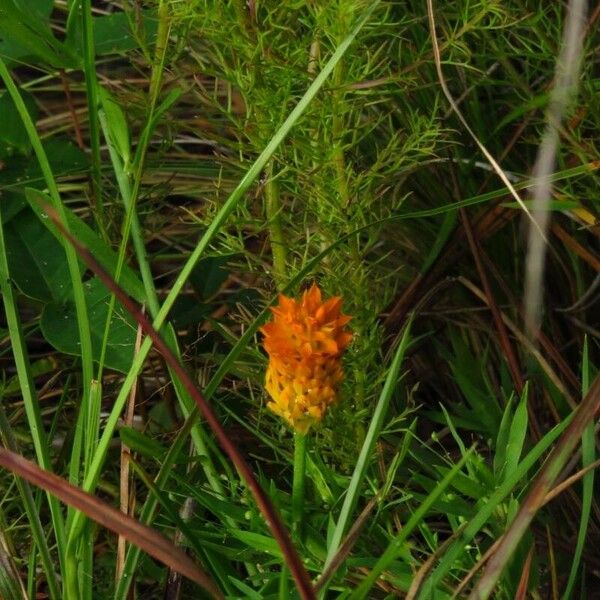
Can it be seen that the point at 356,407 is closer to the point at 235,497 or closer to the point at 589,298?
the point at 235,497

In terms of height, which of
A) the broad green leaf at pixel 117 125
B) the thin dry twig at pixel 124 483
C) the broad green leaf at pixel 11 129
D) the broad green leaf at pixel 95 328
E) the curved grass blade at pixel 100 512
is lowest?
the thin dry twig at pixel 124 483

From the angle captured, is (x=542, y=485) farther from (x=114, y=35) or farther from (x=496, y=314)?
(x=114, y=35)

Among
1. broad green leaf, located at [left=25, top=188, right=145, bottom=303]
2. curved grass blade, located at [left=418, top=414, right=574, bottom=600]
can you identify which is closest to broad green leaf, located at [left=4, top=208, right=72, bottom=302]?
broad green leaf, located at [left=25, top=188, right=145, bottom=303]

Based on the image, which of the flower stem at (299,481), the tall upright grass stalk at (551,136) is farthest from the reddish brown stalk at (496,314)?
the flower stem at (299,481)

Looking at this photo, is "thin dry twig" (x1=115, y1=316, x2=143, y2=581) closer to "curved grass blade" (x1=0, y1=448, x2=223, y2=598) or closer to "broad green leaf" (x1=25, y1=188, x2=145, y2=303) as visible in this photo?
"broad green leaf" (x1=25, y1=188, x2=145, y2=303)

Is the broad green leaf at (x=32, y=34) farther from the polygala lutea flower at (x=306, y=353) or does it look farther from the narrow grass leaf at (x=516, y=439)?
the narrow grass leaf at (x=516, y=439)

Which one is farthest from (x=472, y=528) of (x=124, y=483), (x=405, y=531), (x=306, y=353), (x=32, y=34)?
(x=32, y=34)
